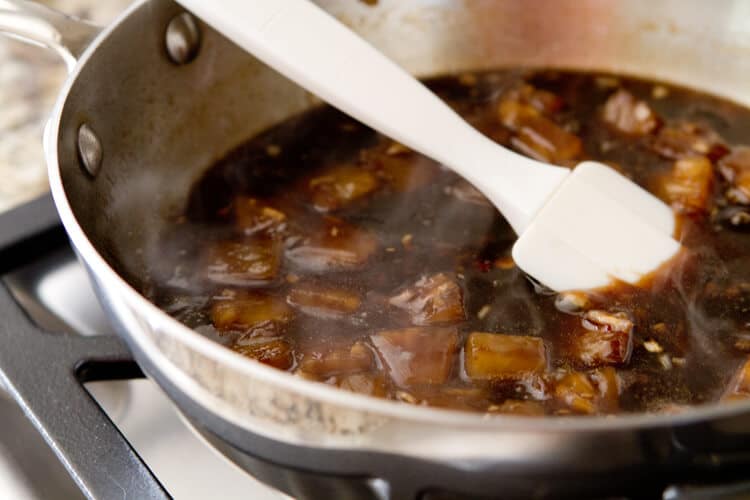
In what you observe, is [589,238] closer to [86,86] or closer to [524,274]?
[524,274]

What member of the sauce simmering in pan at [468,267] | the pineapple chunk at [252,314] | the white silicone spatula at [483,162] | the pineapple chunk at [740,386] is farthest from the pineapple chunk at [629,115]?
the pineapple chunk at [252,314]

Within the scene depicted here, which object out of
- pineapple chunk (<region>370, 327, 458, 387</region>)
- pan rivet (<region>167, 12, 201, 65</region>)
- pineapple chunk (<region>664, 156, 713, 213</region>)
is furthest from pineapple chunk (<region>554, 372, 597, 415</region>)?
pan rivet (<region>167, 12, 201, 65</region>)

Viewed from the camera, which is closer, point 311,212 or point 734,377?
point 734,377

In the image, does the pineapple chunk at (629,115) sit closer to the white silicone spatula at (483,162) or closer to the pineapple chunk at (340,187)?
the white silicone spatula at (483,162)

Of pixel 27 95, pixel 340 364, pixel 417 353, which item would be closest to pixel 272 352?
pixel 340 364

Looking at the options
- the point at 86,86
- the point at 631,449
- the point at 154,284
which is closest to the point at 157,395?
the point at 154,284

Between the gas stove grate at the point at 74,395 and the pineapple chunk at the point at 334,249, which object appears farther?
the pineapple chunk at the point at 334,249

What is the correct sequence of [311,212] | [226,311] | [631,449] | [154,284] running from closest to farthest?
[631,449]
[226,311]
[154,284]
[311,212]
